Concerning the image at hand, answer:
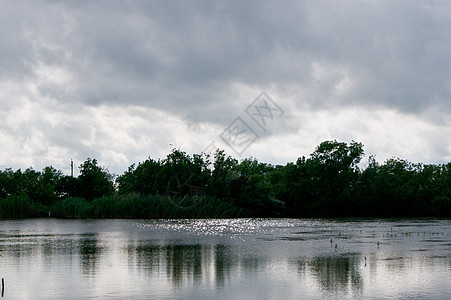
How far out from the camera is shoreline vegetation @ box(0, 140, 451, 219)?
71.8 meters

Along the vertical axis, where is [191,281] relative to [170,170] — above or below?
below

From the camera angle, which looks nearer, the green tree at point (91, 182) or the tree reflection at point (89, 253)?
the tree reflection at point (89, 253)

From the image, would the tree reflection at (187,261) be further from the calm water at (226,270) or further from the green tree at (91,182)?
the green tree at (91,182)

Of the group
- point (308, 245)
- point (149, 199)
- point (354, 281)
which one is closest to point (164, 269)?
point (354, 281)

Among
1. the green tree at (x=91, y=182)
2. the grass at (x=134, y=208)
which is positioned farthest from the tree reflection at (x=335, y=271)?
the green tree at (x=91, y=182)

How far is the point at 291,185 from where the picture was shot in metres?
76.9

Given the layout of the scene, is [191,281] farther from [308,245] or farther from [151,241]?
[151,241]

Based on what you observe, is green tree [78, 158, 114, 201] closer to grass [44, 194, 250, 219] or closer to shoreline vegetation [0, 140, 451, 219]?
shoreline vegetation [0, 140, 451, 219]

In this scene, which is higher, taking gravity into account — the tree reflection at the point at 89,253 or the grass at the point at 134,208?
the grass at the point at 134,208

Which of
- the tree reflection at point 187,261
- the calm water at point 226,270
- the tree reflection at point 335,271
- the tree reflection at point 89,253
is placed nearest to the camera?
the calm water at point 226,270

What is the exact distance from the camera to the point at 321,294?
12961 mm

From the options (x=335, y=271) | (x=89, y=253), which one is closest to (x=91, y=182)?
(x=89, y=253)

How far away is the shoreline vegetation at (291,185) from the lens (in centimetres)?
7181

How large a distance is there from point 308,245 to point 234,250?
4192 mm
